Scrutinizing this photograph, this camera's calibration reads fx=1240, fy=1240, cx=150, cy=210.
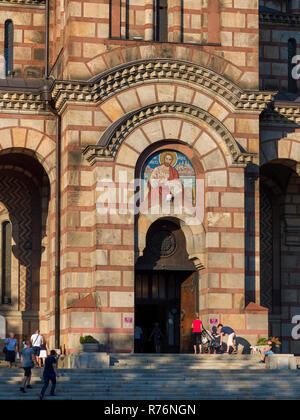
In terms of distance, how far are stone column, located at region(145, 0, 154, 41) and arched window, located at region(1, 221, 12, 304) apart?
9.39 m

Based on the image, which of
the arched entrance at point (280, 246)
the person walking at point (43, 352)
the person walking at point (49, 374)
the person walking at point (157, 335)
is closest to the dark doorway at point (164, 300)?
the person walking at point (157, 335)

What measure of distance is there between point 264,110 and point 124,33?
600 centimetres

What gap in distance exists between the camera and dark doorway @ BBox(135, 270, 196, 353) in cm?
4538

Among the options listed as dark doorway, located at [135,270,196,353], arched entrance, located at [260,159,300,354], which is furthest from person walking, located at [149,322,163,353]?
arched entrance, located at [260,159,300,354]

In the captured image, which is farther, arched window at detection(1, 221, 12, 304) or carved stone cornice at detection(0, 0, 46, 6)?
carved stone cornice at detection(0, 0, 46, 6)

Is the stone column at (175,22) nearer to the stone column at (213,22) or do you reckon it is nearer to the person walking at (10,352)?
the stone column at (213,22)

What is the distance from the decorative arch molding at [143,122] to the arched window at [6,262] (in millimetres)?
6508

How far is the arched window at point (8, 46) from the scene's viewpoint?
47.7 m

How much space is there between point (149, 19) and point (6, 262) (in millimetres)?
10943

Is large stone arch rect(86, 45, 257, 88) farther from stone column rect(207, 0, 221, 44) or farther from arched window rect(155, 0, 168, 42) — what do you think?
arched window rect(155, 0, 168, 42)

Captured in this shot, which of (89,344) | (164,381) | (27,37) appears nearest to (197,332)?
(89,344)

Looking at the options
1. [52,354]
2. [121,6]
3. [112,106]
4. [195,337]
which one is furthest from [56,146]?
[52,354]

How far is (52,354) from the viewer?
35375mm

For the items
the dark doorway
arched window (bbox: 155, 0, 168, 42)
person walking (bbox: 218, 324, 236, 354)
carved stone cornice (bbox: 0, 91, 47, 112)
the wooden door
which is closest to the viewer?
person walking (bbox: 218, 324, 236, 354)
